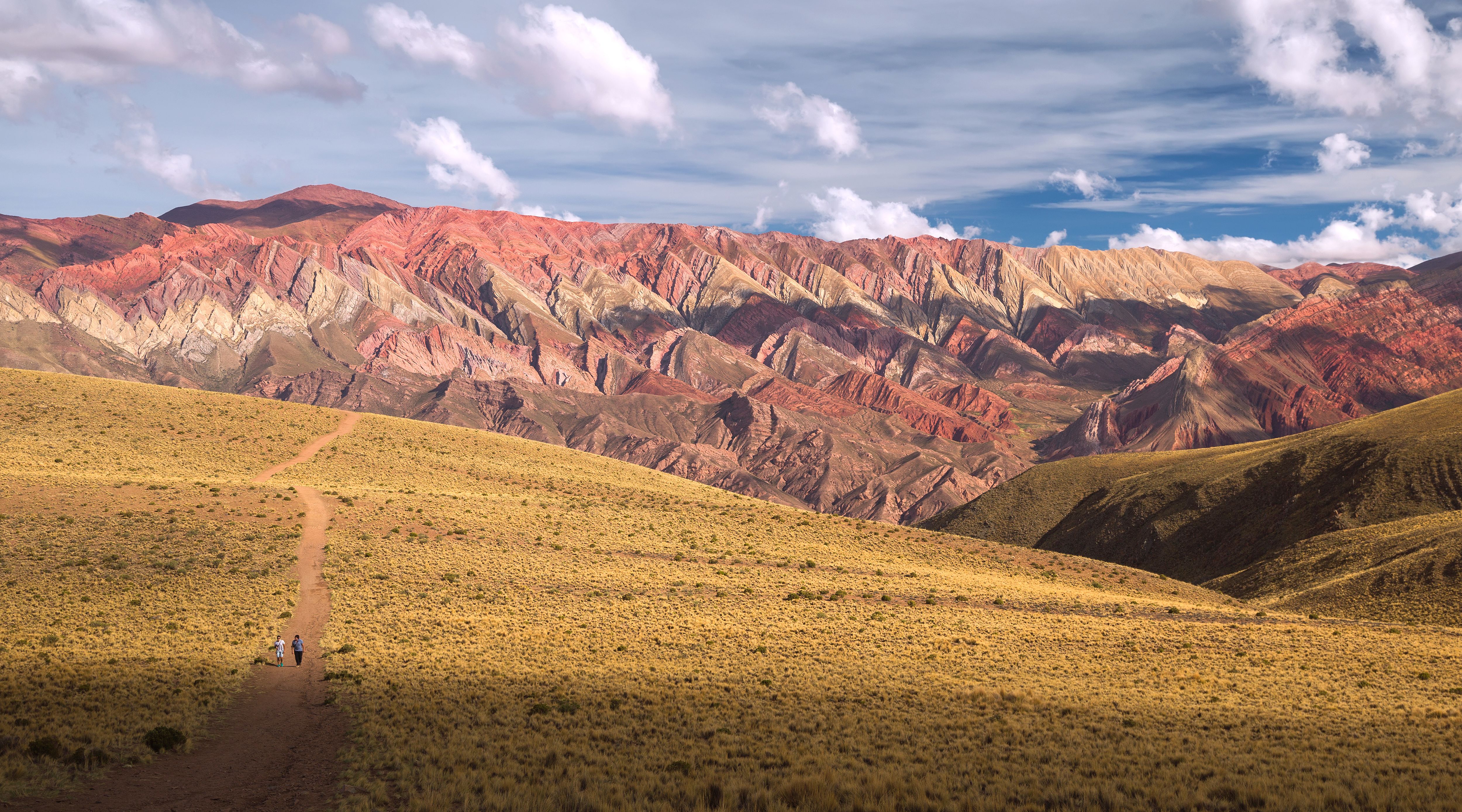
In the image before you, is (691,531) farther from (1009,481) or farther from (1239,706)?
(1009,481)

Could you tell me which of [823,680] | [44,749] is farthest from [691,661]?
[44,749]

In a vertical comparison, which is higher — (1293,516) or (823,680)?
(1293,516)

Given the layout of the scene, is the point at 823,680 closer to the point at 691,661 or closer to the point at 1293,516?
the point at 691,661

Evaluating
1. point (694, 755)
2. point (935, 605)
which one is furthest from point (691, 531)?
point (694, 755)

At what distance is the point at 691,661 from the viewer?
33.5 m

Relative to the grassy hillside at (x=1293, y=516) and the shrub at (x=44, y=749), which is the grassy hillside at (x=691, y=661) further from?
the grassy hillside at (x=1293, y=516)

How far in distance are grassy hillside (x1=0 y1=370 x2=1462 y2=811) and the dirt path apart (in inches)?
29.3

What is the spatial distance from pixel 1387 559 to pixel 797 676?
167 ft

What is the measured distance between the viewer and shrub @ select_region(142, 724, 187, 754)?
873 inches

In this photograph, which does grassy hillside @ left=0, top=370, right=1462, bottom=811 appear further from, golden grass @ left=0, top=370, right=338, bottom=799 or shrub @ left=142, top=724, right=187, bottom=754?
shrub @ left=142, top=724, right=187, bottom=754

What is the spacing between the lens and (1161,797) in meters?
19.2

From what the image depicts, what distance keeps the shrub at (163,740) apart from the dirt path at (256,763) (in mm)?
486

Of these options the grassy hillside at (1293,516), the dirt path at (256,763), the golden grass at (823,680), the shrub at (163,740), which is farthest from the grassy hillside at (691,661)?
the grassy hillside at (1293,516)

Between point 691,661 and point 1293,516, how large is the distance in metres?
77.9
